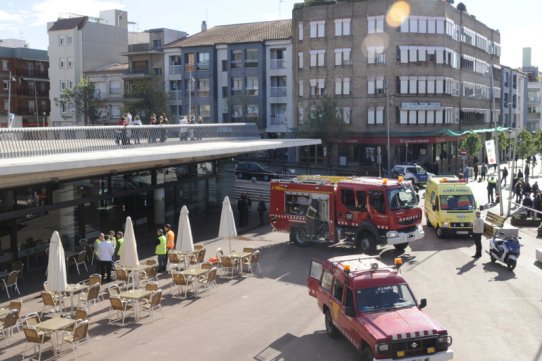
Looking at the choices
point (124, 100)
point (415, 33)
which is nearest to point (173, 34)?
point (124, 100)

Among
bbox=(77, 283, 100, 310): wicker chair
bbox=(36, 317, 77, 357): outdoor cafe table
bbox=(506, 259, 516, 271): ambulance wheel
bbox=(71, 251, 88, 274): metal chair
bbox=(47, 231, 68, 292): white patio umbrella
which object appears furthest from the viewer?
bbox=(71, 251, 88, 274): metal chair

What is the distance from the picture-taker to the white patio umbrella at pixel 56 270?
16.4 meters

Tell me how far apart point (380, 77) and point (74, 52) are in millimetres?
38910

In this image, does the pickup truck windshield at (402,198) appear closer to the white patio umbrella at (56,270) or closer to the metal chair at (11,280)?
the white patio umbrella at (56,270)

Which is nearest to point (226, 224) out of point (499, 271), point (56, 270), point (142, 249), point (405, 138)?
point (142, 249)

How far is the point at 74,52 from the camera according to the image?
77000 millimetres

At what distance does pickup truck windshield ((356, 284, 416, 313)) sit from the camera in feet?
42.1

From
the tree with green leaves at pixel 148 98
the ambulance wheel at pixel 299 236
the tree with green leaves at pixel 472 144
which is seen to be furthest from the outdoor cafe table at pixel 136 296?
the tree with green leaves at pixel 148 98

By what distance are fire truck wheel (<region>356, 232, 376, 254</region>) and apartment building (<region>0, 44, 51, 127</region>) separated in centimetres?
6105

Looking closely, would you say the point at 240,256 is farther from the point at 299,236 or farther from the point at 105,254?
the point at 299,236

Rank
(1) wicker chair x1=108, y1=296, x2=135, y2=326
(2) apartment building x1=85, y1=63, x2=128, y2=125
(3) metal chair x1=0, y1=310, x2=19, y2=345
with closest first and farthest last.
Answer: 1. (3) metal chair x1=0, y1=310, x2=19, y2=345
2. (1) wicker chair x1=108, y1=296, x2=135, y2=326
3. (2) apartment building x1=85, y1=63, x2=128, y2=125

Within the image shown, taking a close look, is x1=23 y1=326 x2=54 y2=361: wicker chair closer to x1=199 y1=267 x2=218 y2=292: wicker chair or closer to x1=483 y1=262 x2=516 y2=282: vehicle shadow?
x1=199 y1=267 x2=218 y2=292: wicker chair

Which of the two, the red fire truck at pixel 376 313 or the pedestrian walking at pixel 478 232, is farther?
the pedestrian walking at pixel 478 232

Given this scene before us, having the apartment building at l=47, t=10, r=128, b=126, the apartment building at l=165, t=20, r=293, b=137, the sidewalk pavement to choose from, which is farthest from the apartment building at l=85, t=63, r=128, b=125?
the sidewalk pavement
